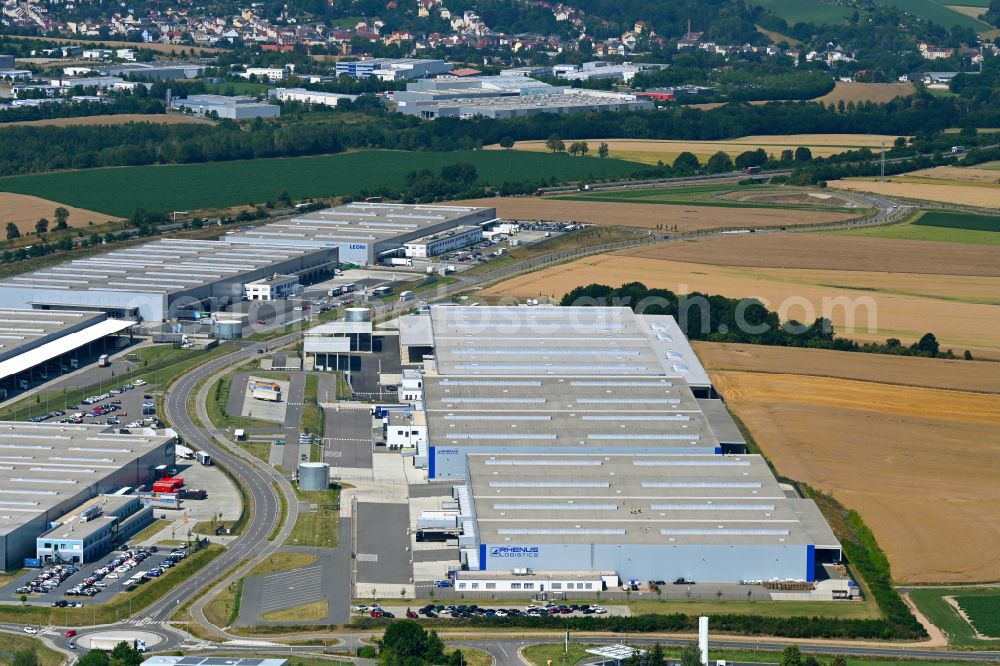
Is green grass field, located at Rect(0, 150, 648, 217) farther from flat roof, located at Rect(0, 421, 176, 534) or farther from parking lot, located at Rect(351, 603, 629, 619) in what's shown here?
parking lot, located at Rect(351, 603, 629, 619)

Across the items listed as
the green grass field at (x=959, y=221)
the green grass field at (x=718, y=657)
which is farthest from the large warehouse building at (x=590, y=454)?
the green grass field at (x=959, y=221)

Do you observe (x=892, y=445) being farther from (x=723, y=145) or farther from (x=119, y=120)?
(x=119, y=120)

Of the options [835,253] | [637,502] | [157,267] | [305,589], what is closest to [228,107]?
[157,267]

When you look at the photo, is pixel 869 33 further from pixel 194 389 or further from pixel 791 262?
pixel 194 389

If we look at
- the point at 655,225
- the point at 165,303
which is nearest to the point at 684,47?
the point at 655,225

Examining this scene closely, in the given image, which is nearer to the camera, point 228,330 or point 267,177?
point 228,330

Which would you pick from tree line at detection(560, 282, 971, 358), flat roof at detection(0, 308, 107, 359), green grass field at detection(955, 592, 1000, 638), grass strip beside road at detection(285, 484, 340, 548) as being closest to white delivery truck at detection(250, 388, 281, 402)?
flat roof at detection(0, 308, 107, 359)
